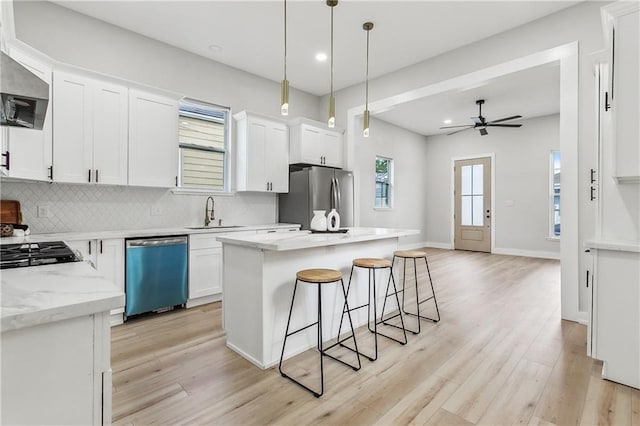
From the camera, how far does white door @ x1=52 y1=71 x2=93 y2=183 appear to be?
2.96 meters

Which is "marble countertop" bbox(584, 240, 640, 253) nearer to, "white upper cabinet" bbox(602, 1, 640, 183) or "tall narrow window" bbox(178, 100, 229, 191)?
"white upper cabinet" bbox(602, 1, 640, 183)

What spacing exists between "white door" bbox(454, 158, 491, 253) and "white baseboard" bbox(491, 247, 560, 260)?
0.69ft

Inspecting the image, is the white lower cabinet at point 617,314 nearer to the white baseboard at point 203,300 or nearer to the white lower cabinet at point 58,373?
the white lower cabinet at point 58,373

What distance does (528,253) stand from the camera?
703 centimetres

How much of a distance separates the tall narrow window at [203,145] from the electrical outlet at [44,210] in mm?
1413

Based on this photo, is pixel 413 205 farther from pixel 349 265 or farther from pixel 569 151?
pixel 349 265

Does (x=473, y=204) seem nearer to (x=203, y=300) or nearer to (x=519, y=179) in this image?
(x=519, y=179)

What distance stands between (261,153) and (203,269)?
6.16ft

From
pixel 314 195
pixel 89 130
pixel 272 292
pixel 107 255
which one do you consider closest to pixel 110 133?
pixel 89 130

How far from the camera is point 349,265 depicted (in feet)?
9.76

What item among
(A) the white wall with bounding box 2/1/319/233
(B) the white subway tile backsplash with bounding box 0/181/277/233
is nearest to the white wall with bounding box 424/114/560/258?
(A) the white wall with bounding box 2/1/319/233

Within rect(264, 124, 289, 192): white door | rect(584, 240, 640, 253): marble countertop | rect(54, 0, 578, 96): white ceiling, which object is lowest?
rect(584, 240, 640, 253): marble countertop

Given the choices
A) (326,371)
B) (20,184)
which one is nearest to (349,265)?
(326,371)

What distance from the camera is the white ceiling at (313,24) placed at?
329 cm
